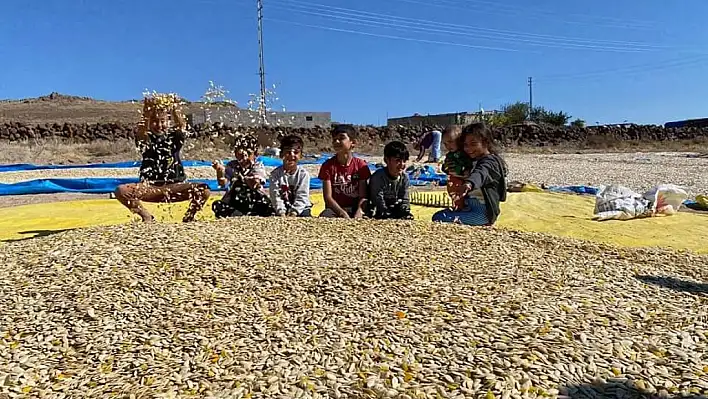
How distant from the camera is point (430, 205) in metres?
7.32

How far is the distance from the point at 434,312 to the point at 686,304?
135 centimetres

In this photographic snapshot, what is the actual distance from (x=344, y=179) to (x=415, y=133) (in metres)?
25.8

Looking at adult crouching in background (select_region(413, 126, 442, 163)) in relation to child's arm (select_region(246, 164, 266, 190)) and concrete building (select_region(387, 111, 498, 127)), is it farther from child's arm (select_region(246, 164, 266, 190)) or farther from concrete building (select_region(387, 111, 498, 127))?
concrete building (select_region(387, 111, 498, 127))

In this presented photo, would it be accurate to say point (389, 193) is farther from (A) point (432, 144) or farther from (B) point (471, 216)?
(A) point (432, 144)

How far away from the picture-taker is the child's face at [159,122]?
17.3ft

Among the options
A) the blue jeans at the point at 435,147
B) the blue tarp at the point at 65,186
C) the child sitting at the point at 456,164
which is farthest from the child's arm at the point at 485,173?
the blue jeans at the point at 435,147

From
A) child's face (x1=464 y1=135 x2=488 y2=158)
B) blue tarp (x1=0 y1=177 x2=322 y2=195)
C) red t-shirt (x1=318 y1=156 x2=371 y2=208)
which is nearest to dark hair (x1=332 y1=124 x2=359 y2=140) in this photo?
red t-shirt (x1=318 y1=156 x2=371 y2=208)

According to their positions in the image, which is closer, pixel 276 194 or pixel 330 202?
pixel 330 202

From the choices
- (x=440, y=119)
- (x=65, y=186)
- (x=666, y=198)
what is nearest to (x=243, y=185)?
(x=666, y=198)

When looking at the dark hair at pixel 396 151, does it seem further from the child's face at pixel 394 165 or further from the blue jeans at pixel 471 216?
the blue jeans at pixel 471 216

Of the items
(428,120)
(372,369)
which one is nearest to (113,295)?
(372,369)

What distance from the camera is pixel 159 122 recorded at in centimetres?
531

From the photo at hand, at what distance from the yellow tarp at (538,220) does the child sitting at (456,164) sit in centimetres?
74

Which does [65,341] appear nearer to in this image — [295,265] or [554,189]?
[295,265]
